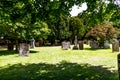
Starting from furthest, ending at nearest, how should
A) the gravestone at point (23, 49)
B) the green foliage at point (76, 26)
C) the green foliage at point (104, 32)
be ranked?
the green foliage at point (76, 26)
the green foliage at point (104, 32)
the gravestone at point (23, 49)

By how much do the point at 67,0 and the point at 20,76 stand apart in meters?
4.61

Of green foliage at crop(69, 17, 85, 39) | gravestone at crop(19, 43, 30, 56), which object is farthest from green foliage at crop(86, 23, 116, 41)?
green foliage at crop(69, 17, 85, 39)

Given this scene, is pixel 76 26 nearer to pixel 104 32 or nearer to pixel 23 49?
pixel 104 32

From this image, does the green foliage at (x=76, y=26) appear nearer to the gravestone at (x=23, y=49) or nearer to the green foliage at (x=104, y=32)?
the green foliage at (x=104, y=32)

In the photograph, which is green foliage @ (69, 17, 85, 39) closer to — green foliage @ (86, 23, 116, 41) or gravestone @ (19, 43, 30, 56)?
green foliage @ (86, 23, 116, 41)

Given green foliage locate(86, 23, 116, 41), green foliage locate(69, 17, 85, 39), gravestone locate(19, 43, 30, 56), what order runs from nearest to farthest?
1. gravestone locate(19, 43, 30, 56)
2. green foliage locate(86, 23, 116, 41)
3. green foliage locate(69, 17, 85, 39)

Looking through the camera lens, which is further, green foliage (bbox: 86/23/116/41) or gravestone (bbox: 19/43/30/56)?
green foliage (bbox: 86/23/116/41)

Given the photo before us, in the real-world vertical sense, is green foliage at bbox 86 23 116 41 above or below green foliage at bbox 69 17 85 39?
below

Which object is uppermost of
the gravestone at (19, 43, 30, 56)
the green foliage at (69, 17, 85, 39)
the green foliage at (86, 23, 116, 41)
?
the green foliage at (69, 17, 85, 39)

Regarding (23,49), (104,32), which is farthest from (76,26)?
(23,49)

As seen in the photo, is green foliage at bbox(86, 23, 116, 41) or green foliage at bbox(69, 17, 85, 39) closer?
green foliage at bbox(86, 23, 116, 41)

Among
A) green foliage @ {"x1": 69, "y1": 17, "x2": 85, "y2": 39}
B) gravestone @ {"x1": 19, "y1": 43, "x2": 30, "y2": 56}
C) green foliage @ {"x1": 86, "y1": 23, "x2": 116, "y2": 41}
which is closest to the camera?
gravestone @ {"x1": 19, "y1": 43, "x2": 30, "y2": 56}

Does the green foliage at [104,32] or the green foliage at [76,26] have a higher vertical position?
the green foliage at [76,26]

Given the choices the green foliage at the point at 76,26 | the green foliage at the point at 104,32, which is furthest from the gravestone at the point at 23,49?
the green foliage at the point at 76,26
